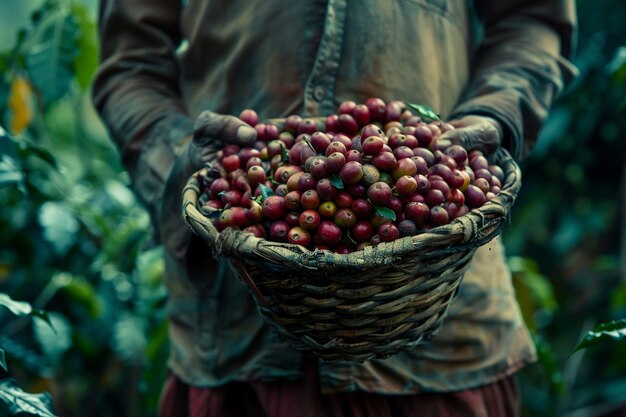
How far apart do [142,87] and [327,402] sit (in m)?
0.83

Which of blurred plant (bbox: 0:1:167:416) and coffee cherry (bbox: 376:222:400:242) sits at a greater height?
coffee cherry (bbox: 376:222:400:242)

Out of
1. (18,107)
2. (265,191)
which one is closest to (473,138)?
(265,191)

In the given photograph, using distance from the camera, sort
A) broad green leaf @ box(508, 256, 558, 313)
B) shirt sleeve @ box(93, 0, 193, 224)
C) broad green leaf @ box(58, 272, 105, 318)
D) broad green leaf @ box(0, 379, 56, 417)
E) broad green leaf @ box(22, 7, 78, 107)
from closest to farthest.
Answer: broad green leaf @ box(0, 379, 56, 417), shirt sleeve @ box(93, 0, 193, 224), broad green leaf @ box(22, 7, 78, 107), broad green leaf @ box(58, 272, 105, 318), broad green leaf @ box(508, 256, 558, 313)

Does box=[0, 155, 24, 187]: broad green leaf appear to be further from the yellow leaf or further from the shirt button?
the shirt button

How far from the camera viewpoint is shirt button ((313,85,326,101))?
5.08ft

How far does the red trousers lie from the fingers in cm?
47

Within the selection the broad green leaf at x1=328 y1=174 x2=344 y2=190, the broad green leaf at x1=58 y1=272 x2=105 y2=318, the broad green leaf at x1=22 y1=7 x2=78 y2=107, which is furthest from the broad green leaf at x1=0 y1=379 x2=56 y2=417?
the broad green leaf at x1=58 y1=272 x2=105 y2=318

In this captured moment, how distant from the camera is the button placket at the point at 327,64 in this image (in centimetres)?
154

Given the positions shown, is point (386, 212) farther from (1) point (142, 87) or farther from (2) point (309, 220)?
(1) point (142, 87)

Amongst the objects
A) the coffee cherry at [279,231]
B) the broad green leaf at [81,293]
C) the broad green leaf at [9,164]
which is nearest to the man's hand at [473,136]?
the coffee cherry at [279,231]

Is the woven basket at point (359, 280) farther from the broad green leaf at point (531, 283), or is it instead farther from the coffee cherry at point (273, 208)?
the broad green leaf at point (531, 283)

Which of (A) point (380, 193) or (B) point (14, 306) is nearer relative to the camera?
(A) point (380, 193)

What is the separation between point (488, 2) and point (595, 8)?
1.60 metres

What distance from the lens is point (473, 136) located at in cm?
139
